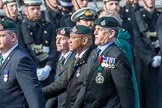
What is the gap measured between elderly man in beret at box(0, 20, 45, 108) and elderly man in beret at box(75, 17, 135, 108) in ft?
3.10

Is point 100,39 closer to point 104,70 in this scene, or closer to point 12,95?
point 104,70

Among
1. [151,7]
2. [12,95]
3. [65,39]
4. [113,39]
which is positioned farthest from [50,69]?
[12,95]

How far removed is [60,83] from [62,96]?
2.24 feet

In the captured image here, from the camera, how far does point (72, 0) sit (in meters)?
12.2

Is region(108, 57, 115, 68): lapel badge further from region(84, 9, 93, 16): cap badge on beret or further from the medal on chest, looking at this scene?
region(84, 9, 93, 16): cap badge on beret

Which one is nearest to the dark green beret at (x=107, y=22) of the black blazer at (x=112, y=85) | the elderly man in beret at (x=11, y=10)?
the black blazer at (x=112, y=85)

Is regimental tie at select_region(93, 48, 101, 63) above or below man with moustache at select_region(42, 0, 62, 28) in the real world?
above

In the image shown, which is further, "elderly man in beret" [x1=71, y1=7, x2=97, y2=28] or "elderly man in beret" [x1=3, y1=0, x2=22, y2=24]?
"elderly man in beret" [x1=3, y1=0, x2=22, y2=24]

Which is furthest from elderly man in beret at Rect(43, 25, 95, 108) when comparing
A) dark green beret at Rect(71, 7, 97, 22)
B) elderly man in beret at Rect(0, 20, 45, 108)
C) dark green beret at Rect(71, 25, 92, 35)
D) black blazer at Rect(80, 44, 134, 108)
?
dark green beret at Rect(71, 7, 97, 22)

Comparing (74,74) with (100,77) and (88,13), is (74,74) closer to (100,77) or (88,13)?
(100,77)

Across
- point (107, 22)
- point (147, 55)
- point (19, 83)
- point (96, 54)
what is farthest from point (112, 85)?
point (147, 55)

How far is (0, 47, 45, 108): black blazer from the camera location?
736 cm

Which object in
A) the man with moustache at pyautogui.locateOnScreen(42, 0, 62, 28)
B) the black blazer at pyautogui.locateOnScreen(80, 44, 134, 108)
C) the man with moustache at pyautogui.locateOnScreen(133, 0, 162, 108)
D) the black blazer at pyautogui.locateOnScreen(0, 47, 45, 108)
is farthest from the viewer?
the man with moustache at pyautogui.locateOnScreen(42, 0, 62, 28)

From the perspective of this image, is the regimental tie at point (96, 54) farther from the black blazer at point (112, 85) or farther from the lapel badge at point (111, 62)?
the lapel badge at point (111, 62)
